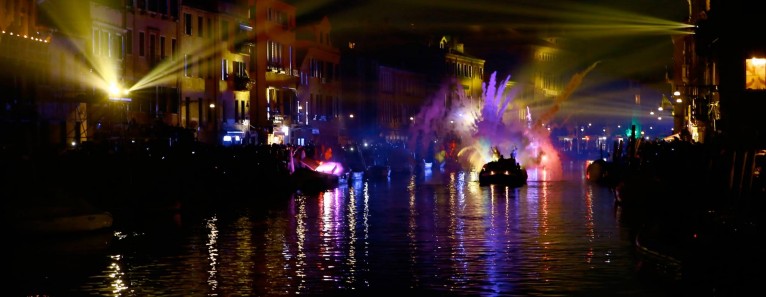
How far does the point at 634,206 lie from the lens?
50625 mm

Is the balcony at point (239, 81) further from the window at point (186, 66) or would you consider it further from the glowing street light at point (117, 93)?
the glowing street light at point (117, 93)

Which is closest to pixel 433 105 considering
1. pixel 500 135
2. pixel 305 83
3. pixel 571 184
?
pixel 500 135

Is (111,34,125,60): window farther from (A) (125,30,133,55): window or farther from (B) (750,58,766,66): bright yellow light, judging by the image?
(B) (750,58,766,66): bright yellow light

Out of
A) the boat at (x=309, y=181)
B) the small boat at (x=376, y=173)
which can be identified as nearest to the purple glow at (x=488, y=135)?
the small boat at (x=376, y=173)

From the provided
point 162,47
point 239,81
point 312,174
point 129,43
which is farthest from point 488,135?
point 312,174

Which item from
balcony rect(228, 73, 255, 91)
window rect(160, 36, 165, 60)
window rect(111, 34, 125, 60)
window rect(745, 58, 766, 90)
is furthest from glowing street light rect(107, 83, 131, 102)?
window rect(745, 58, 766, 90)

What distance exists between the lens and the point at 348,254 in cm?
3195

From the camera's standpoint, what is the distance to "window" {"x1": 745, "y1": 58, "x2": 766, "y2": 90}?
5591 centimetres

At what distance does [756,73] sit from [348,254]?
3005 cm

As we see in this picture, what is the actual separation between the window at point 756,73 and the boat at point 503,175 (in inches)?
821

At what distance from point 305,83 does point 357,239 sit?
75526 millimetres

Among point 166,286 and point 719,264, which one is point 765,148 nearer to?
point 719,264

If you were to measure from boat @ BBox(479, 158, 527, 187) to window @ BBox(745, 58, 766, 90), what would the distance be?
20.8 metres

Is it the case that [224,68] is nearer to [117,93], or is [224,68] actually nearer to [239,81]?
[239,81]
